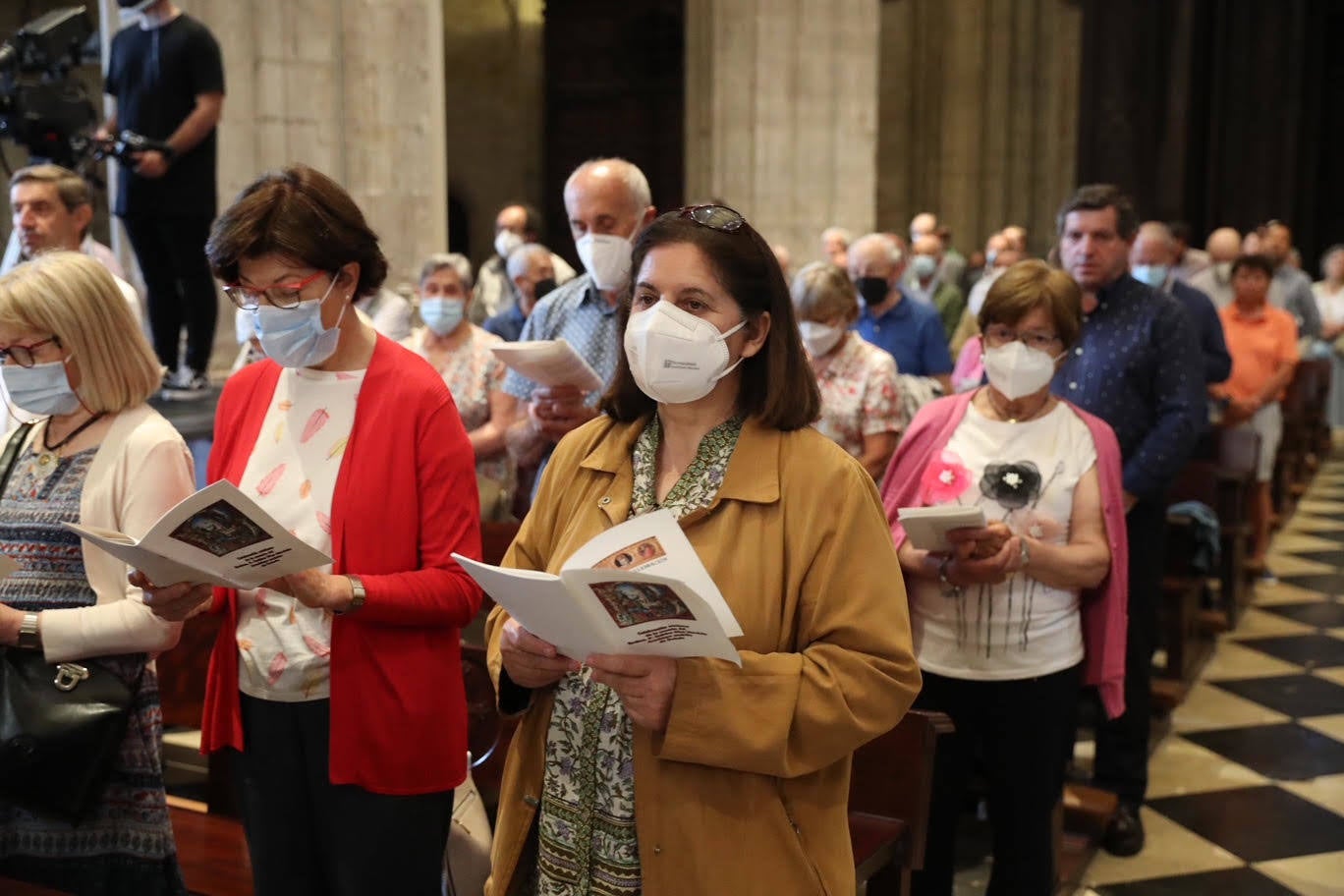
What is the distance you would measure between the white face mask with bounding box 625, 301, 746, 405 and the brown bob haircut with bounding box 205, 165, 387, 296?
2.02 feet

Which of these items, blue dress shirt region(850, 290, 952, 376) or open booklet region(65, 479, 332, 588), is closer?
open booklet region(65, 479, 332, 588)

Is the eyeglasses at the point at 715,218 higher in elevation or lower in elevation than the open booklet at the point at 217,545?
higher

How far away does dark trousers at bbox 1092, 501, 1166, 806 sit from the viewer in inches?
Answer: 172

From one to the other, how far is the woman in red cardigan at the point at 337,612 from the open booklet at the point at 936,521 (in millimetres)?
977

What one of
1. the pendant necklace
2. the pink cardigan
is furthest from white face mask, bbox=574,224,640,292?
the pendant necklace

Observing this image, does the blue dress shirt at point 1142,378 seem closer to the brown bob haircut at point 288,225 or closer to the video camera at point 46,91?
the brown bob haircut at point 288,225

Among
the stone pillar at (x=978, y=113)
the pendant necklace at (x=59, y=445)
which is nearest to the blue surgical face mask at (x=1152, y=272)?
the pendant necklace at (x=59, y=445)

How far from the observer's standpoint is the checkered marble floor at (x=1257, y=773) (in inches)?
166

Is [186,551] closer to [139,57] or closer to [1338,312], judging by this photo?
[139,57]

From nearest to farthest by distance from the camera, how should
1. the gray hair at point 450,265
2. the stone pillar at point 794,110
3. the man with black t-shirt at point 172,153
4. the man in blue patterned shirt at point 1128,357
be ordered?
1. the man in blue patterned shirt at point 1128,357
2. the gray hair at point 450,265
3. the man with black t-shirt at point 172,153
4. the stone pillar at point 794,110

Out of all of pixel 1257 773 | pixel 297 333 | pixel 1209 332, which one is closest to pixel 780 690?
pixel 297 333

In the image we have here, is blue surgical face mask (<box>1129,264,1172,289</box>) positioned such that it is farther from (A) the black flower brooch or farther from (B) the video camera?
(B) the video camera

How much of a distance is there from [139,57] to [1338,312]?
428 inches

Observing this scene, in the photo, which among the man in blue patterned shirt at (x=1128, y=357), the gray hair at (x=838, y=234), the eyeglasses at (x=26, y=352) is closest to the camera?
the eyeglasses at (x=26, y=352)
